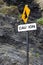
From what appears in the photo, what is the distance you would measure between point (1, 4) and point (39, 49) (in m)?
3.88

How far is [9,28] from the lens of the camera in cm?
1155

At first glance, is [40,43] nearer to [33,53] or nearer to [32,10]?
[33,53]

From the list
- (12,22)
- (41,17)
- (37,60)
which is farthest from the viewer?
(41,17)

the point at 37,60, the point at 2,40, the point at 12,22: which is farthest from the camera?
the point at 12,22

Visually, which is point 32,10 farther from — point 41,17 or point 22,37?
point 22,37

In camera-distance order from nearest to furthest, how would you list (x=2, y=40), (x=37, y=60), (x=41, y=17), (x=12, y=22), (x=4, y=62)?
1. (x=4, y=62)
2. (x=37, y=60)
3. (x=2, y=40)
4. (x=12, y=22)
5. (x=41, y=17)

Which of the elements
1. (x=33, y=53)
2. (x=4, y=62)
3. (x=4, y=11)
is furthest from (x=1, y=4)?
(x=4, y=62)

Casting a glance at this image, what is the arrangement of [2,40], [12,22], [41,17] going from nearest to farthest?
[2,40] → [12,22] → [41,17]

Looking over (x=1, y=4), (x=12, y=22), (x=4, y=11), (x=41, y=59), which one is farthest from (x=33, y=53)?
(x=1, y=4)

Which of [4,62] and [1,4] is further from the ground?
[1,4]

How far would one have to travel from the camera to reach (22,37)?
11438 millimetres

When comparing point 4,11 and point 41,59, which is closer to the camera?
point 41,59

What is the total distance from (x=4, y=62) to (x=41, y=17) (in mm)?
5060

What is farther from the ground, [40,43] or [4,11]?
[4,11]
